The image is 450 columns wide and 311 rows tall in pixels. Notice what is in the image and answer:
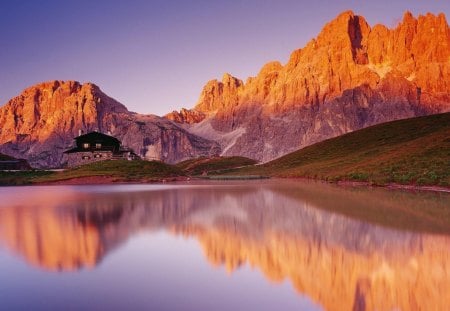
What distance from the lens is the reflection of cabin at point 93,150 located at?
111 meters

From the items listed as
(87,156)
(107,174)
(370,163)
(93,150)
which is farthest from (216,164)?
(370,163)

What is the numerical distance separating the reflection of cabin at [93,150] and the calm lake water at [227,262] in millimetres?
90426

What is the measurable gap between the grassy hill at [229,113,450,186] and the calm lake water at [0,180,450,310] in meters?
29.0

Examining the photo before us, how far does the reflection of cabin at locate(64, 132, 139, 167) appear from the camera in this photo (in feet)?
365

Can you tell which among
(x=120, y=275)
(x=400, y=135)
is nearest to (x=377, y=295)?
(x=120, y=275)

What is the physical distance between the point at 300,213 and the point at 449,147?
156 feet

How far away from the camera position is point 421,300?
975cm

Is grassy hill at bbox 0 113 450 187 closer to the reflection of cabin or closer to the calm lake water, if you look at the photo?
the reflection of cabin

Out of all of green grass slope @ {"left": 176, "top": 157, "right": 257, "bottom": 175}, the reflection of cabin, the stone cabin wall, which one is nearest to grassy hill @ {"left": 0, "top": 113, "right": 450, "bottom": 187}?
the reflection of cabin

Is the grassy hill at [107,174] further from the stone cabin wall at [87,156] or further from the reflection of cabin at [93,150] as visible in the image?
the reflection of cabin at [93,150]

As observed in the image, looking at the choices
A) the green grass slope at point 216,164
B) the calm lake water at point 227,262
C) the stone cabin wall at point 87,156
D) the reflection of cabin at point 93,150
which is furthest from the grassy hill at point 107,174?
the green grass slope at point 216,164

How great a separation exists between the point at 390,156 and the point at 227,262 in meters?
65.7

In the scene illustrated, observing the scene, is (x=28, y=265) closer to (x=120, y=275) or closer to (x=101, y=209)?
(x=120, y=275)

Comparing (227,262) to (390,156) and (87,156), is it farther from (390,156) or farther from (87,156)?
(87,156)
